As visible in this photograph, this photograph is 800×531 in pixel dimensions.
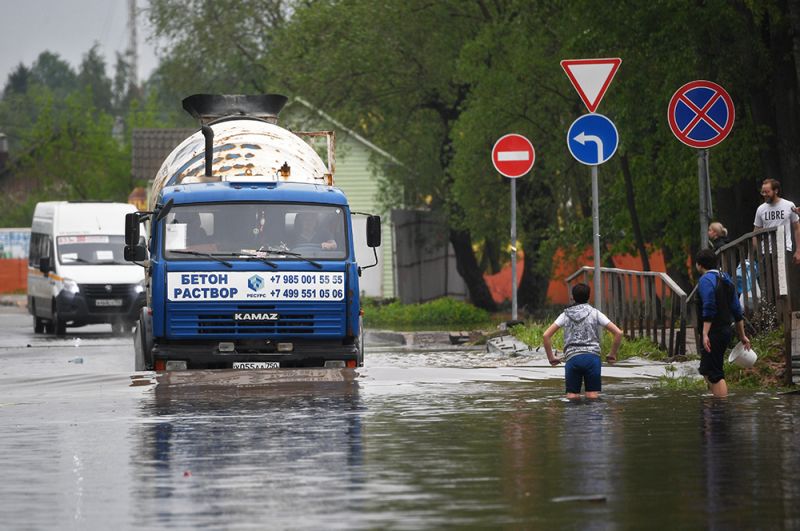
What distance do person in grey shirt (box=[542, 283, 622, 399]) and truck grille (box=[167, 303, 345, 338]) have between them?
369 centimetres

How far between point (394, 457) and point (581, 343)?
4361mm

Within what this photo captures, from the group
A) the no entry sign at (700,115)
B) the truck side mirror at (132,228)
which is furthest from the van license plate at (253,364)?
the no entry sign at (700,115)

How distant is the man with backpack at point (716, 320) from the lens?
15258 millimetres

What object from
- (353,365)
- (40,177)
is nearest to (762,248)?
(353,365)

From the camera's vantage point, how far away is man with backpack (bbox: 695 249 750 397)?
50.1ft

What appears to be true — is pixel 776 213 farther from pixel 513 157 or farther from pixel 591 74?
pixel 513 157

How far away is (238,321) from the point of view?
59.8 feet

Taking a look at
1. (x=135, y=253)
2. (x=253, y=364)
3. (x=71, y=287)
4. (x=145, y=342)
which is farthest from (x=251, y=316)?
(x=71, y=287)

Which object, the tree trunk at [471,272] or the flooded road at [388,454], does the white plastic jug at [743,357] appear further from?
the tree trunk at [471,272]

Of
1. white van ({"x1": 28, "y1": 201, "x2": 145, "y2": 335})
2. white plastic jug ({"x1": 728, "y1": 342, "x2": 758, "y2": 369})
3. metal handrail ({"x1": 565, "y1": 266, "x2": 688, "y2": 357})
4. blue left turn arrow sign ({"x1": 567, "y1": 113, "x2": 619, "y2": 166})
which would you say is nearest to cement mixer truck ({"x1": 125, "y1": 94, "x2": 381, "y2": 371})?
blue left turn arrow sign ({"x1": 567, "y1": 113, "x2": 619, "y2": 166})

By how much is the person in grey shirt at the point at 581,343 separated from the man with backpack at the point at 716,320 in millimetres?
797

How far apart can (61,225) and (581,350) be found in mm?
22681

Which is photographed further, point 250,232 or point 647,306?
point 647,306

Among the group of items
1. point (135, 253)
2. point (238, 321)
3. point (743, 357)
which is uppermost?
point (135, 253)
